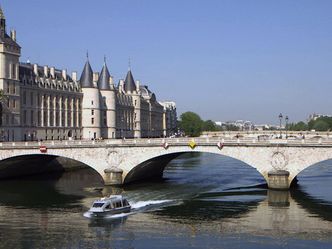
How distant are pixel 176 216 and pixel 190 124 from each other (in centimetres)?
14958

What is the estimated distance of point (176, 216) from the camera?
43.5 meters

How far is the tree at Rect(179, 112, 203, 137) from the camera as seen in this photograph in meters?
190

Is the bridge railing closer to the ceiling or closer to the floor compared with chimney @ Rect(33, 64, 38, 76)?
closer to the floor

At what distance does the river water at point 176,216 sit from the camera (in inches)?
1396

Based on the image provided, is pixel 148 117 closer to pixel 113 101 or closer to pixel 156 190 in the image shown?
pixel 113 101

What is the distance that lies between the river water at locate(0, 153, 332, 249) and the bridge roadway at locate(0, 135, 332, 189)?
1.95 metres

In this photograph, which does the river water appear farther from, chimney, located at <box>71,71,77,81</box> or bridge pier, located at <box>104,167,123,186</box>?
chimney, located at <box>71,71,77,81</box>

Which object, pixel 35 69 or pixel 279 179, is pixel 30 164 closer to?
pixel 35 69

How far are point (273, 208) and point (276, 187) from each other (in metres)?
7.65

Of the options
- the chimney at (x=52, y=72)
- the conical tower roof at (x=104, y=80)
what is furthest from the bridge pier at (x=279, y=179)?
the conical tower roof at (x=104, y=80)

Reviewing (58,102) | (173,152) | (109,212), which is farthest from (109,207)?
(58,102)

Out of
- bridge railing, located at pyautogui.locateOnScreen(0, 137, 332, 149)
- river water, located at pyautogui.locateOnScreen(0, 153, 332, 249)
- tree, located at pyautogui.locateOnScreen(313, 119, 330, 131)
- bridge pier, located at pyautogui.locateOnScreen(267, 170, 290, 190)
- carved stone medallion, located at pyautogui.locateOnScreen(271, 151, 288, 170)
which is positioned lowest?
river water, located at pyautogui.locateOnScreen(0, 153, 332, 249)

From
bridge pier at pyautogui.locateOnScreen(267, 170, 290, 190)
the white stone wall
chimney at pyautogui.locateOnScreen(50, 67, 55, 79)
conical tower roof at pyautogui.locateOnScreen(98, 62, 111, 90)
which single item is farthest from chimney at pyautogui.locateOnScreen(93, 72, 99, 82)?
bridge pier at pyautogui.locateOnScreen(267, 170, 290, 190)

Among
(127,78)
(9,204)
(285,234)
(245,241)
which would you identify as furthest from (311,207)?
(127,78)
